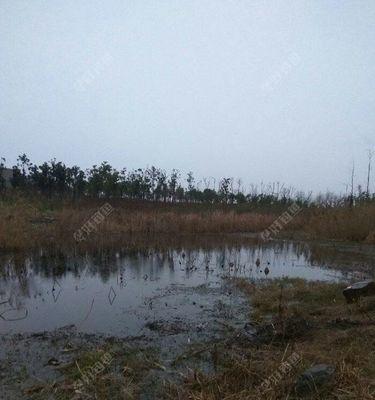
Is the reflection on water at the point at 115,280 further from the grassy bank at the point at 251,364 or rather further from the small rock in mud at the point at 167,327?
the grassy bank at the point at 251,364

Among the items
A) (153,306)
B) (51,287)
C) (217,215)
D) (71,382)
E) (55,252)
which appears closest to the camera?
(71,382)

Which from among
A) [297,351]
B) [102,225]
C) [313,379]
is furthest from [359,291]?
[102,225]

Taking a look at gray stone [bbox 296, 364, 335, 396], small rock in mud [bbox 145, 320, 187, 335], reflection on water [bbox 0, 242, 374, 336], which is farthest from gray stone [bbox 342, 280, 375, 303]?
gray stone [bbox 296, 364, 335, 396]

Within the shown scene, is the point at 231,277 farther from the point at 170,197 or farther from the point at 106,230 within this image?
the point at 170,197

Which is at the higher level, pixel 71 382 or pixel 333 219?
pixel 333 219

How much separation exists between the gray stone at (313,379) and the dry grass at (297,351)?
0.16 ft

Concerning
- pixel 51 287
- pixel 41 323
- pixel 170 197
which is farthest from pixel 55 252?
pixel 170 197

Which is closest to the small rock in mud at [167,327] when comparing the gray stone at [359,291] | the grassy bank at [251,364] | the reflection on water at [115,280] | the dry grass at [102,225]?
the reflection on water at [115,280]

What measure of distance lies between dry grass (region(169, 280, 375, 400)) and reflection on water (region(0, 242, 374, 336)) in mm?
1537

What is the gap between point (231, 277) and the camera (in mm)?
8133

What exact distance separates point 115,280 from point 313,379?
535 cm

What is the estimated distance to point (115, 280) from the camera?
778 cm

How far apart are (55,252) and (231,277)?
541 centimetres

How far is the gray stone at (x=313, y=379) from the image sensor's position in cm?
302
